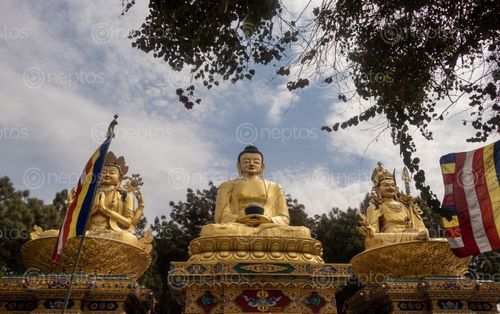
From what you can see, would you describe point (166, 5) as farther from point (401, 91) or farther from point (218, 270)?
point (218, 270)

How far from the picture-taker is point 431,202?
14.0 ft

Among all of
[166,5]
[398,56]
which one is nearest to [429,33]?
[398,56]

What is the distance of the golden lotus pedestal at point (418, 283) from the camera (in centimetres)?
828

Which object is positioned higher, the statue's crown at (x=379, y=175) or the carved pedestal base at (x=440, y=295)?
the statue's crown at (x=379, y=175)

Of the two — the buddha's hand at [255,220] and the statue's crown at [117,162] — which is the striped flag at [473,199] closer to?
the buddha's hand at [255,220]

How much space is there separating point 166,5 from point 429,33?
2.48 meters

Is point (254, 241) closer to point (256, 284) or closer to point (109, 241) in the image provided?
point (256, 284)

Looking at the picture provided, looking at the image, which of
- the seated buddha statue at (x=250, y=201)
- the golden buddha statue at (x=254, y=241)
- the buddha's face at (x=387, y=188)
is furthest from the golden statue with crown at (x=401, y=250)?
the seated buddha statue at (x=250, y=201)

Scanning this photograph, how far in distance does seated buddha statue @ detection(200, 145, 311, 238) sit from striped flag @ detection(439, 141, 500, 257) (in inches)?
137

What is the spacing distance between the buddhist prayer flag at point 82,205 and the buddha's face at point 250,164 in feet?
13.7

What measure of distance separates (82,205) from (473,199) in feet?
14.9

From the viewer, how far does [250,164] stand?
10812mm

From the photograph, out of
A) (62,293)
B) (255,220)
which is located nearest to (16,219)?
(62,293)

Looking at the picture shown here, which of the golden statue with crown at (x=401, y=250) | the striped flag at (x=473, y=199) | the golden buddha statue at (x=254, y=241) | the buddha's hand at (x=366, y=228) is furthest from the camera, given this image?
the buddha's hand at (x=366, y=228)
